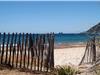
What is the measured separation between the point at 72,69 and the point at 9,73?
2.69m

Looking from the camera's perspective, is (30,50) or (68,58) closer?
(30,50)

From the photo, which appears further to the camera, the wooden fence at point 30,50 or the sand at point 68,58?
the sand at point 68,58

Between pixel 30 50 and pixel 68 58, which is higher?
pixel 30 50

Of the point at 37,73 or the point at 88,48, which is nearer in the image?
the point at 37,73

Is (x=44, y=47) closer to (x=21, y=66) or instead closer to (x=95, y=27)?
(x=21, y=66)

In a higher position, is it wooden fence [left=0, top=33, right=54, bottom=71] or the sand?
wooden fence [left=0, top=33, right=54, bottom=71]

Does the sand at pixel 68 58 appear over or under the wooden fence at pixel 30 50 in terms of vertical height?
under

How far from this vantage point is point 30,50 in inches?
655

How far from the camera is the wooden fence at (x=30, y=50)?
16.4 m

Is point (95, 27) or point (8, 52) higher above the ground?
point (95, 27)

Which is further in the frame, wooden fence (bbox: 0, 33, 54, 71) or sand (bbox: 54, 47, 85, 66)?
sand (bbox: 54, 47, 85, 66)

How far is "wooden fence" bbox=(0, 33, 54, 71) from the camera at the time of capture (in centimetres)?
1639

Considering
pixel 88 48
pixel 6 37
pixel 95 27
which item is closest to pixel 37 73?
pixel 6 37

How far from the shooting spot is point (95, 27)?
1123cm
